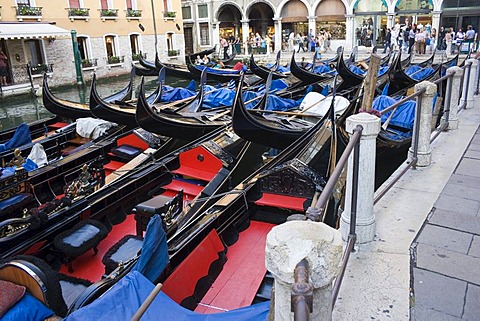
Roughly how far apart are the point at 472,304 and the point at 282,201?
1.16 m

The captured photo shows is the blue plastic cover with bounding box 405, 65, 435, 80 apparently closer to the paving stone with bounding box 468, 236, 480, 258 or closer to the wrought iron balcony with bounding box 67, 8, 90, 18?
the paving stone with bounding box 468, 236, 480, 258

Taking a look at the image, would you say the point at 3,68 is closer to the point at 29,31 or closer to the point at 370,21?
the point at 29,31

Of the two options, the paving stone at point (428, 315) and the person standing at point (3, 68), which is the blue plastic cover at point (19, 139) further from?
the person standing at point (3, 68)

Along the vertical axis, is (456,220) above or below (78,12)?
below

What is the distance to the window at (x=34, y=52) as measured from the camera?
387 inches

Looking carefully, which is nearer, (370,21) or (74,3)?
(74,3)

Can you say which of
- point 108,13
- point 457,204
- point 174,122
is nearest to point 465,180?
point 457,204

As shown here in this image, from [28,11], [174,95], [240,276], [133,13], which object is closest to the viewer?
[240,276]

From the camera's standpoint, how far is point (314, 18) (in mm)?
13875

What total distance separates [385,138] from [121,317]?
2.58m


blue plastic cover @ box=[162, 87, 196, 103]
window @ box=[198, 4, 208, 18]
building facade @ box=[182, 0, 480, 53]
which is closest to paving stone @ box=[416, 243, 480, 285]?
blue plastic cover @ box=[162, 87, 196, 103]

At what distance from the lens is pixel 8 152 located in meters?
3.40

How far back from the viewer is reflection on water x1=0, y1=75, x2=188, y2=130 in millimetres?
7996

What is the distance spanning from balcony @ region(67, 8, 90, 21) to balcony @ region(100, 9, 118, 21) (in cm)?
42
